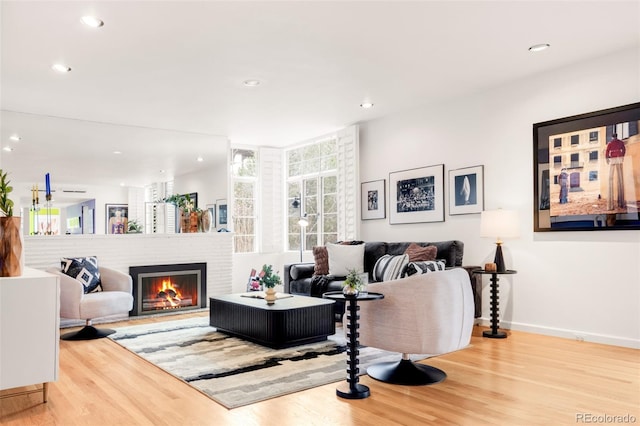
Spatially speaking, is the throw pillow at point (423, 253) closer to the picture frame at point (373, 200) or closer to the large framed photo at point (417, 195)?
the large framed photo at point (417, 195)

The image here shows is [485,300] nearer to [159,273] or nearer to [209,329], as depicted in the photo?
[209,329]

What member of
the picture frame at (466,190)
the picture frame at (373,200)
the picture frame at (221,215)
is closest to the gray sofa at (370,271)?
the picture frame at (466,190)

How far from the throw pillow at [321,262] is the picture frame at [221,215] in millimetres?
1999

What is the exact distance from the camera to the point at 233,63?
172 inches

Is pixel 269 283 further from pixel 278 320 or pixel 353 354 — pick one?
pixel 353 354

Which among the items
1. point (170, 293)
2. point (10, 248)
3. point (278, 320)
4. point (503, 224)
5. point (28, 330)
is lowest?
point (170, 293)

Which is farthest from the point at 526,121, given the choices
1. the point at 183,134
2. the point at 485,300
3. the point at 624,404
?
the point at 183,134

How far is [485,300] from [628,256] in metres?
1.53

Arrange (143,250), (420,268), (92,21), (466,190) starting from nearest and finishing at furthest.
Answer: (92,21) → (420,268) → (466,190) → (143,250)

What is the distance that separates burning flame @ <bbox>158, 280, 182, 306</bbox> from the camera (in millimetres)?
6473

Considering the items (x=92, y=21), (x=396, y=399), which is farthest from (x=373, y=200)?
(x=92, y=21)

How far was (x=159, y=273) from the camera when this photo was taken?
6.45 m

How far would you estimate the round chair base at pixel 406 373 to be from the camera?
10.4 ft

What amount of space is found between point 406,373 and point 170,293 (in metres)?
4.23
